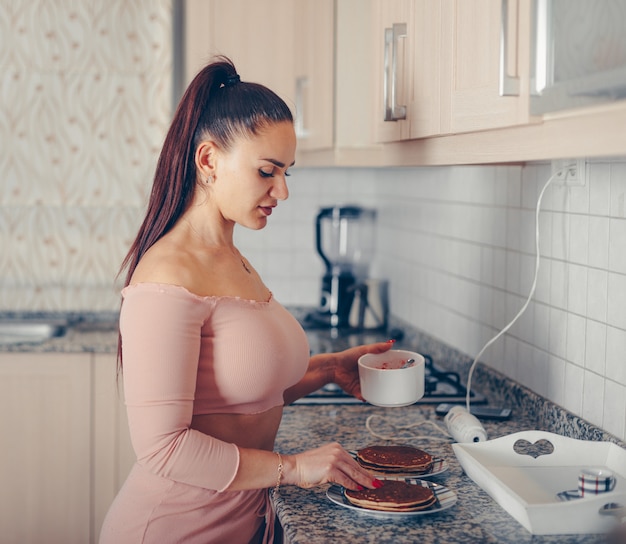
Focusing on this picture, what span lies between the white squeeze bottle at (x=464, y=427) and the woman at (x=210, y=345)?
0.34 meters

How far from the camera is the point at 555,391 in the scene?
187cm

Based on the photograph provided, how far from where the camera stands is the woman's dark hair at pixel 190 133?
1.52 m

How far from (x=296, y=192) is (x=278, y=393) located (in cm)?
216

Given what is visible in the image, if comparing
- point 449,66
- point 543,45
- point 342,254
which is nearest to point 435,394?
point 449,66

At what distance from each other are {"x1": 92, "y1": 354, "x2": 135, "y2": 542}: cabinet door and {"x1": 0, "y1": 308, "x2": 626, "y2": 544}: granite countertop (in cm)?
9

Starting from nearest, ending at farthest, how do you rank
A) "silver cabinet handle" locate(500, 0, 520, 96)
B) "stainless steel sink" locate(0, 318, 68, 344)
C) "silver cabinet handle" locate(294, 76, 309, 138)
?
1. "silver cabinet handle" locate(500, 0, 520, 96)
2. "silver cabinet handle" locate(294, 76, 309, 138)
3. "stainless steel sink" locate(0, 318, 68, 344)

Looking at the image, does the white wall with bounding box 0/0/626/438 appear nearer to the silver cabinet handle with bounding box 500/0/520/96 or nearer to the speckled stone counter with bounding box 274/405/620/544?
the speckled stone counter with bounding box 274/405/620/544

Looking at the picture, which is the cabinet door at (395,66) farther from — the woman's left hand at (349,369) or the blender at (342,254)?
the blender at (342,254)

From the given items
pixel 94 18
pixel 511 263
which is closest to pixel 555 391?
pixel 511 263

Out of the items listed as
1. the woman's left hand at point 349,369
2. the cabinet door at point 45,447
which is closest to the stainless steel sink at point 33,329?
the cabinet door at point 45,447

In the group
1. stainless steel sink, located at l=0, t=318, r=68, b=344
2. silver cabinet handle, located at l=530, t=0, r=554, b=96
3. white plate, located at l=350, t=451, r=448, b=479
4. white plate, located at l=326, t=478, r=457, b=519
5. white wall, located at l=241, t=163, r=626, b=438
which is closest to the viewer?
silver cabinet handle, located at l=530, t=0, r=554, b=96

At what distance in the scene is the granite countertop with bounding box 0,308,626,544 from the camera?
129 cm

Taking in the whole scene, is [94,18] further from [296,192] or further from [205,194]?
[205,194]

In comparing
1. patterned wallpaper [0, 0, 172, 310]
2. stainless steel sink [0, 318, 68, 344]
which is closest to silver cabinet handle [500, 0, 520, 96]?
patterned wallpaper [0, 0, 172, 310]
